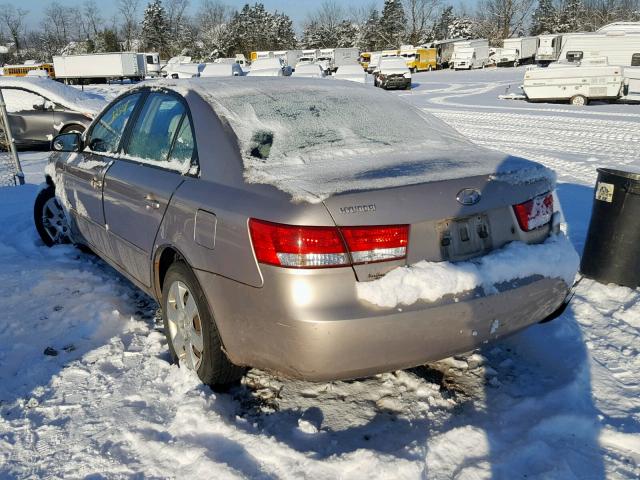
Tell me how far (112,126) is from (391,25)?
87.1m

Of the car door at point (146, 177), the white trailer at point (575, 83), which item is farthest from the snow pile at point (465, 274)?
the white trailer at point (575, 83)

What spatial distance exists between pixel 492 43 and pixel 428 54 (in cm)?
2065

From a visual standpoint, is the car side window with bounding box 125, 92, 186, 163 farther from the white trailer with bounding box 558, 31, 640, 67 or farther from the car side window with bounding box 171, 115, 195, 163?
the white trailer with bounding box 558, 31, 640, 67

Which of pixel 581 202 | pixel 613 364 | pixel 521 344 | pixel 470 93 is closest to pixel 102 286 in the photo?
pixel 521 344

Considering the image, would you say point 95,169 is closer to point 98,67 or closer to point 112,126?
point 112,126

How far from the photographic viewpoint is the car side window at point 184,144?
3.00m

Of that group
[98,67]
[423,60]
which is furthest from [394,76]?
[98,67]

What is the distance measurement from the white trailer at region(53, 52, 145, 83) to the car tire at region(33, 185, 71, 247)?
1735 inches

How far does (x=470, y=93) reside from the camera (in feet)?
85.9

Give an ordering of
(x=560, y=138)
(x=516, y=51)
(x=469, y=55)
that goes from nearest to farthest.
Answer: (x=560, y=138) < (x=469, y=55) < (x=516, y=51)

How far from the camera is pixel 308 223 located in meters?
2.24

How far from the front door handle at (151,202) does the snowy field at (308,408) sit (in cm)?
94

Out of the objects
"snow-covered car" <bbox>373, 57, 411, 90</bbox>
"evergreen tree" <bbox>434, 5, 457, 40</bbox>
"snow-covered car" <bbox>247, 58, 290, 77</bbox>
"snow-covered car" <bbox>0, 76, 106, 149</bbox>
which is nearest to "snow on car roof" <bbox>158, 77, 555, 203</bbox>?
"snow-covered car" <bbox>0, 76, 106, 149</bbox>

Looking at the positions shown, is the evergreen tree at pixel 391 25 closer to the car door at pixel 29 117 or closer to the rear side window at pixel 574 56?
the rear side window at pixel 574 56
